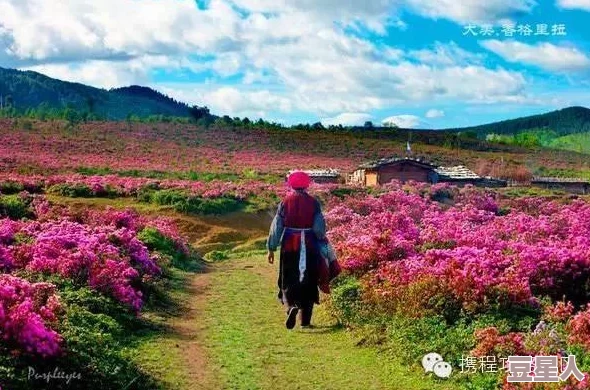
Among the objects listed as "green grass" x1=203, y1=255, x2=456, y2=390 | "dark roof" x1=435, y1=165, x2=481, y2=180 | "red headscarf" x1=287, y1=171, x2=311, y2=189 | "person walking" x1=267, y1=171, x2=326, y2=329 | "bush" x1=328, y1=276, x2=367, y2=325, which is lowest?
"green grass" x1=203, y1=255, x2=456, y2=390

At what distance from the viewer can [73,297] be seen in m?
10.5

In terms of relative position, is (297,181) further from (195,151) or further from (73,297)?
(195,151)

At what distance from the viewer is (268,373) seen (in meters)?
8.60

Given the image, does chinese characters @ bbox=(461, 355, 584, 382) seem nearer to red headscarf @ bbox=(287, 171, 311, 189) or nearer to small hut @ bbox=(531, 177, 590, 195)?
red headscarf @ bbox=(287, 171, 311, 189)

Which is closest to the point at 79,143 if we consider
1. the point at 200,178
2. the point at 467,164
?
the point at 200,178

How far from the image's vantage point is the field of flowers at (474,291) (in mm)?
8133

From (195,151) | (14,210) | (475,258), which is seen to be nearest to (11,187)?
(14,210)

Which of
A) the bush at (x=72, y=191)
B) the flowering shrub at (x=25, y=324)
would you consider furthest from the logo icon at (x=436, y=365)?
the bush at (x=72, y=191)

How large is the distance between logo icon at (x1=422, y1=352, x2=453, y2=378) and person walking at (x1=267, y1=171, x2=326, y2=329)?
268 cm

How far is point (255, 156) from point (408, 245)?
208ft

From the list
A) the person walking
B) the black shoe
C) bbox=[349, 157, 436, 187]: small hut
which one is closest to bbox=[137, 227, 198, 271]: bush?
the black shoe

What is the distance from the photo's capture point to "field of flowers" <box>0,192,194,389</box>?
7.17 meters

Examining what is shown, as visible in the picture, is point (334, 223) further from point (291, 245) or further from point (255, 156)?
point (255, 156)

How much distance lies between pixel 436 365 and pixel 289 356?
1990 mm
